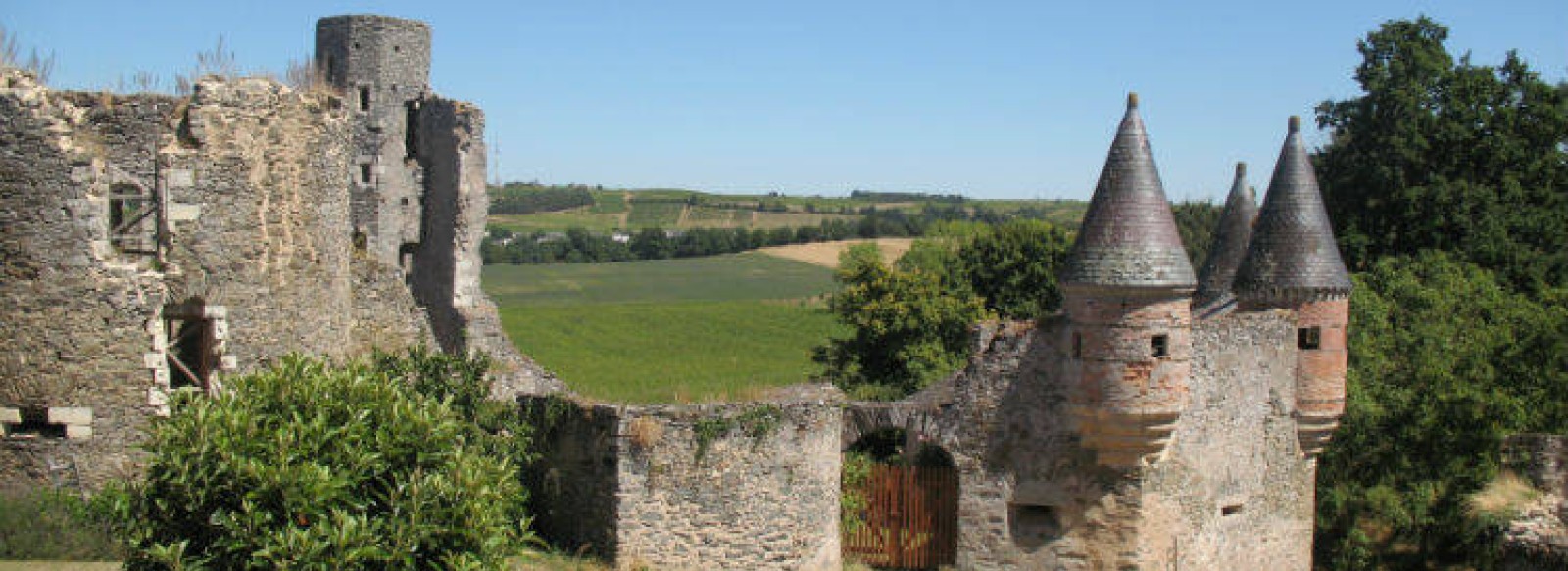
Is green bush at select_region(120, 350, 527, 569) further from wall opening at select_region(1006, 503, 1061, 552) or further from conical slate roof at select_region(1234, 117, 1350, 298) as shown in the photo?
conical slate roof at select_region(1234, 117, 1350, 298)

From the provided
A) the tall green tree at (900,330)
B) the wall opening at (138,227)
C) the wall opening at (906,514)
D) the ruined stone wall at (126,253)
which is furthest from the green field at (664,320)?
the ruined stone wall at (126,253)

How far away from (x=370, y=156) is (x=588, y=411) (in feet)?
38.1

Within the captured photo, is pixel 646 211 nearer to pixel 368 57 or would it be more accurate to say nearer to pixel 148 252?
pixel 368 57

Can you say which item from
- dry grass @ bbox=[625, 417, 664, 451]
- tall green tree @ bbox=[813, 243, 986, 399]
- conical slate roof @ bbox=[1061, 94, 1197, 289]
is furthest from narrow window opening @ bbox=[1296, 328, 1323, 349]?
tall green tree @ bbox=[813, 243, 986, 399]

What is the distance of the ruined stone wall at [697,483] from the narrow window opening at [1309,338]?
833 cm

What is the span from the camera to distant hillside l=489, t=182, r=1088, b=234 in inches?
3787

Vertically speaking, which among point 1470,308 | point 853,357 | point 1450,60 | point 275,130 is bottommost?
point 853,357

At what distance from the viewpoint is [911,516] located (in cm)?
1906

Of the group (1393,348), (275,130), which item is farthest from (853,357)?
(275,130)

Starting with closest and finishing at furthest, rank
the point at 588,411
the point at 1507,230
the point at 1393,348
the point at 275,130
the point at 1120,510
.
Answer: the point at 275,130 < the point at 588,411 < the point at 1120,510 < the point at 1393,348 < the point at 1507,230

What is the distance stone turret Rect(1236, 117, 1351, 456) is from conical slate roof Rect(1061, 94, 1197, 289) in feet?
13.6

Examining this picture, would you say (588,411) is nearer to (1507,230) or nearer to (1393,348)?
(1393,348)

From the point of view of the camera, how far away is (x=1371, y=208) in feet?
116

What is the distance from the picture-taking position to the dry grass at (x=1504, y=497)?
1900 centimetres
